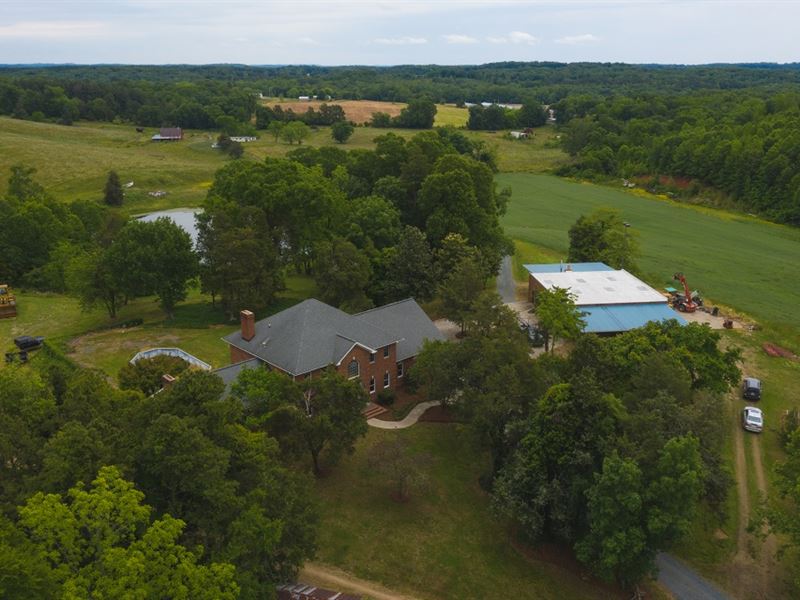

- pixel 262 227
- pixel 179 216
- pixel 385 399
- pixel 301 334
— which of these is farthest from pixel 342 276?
pixel 179 216

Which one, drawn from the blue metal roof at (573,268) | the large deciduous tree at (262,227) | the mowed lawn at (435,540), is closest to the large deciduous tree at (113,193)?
the large deciduous tree at (262,227)

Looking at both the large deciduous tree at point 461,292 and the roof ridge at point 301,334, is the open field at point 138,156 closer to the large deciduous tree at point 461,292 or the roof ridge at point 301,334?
the roof ridge at point 301,334

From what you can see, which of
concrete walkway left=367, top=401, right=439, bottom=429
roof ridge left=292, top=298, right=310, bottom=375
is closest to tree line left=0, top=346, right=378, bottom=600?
roof ridge left=292, top=298, right=310, bottom=375

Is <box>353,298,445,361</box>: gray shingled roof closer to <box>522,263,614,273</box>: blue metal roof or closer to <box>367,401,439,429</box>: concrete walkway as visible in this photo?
<box>367,401,439,429</box>: concrete walkway

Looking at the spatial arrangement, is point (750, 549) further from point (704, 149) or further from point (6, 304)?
point (704, 149)

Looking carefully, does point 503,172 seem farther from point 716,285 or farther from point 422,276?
point 422,276
